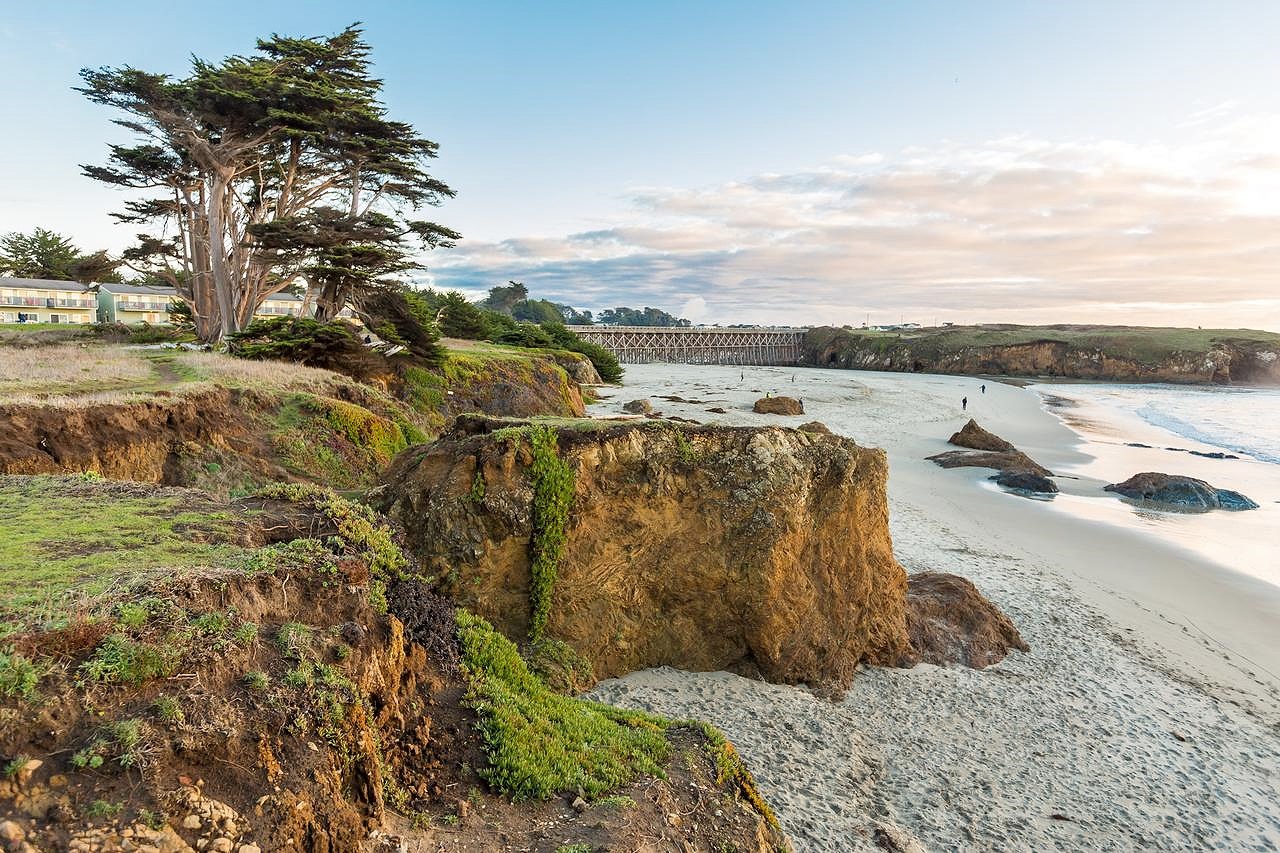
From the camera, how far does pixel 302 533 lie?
225 inches

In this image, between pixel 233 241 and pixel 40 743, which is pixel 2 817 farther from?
pixel 233 241

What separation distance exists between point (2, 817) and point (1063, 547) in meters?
20.1

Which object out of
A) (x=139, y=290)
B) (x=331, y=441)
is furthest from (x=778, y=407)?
(x=139, y=290)

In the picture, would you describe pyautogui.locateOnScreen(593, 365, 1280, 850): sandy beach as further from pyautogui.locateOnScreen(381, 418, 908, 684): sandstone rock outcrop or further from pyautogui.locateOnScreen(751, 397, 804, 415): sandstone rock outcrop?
pyautogui.locateOnScreen(751, 397, 804, 415): sandstone rock outcrop

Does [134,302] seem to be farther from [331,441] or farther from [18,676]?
[18,676]

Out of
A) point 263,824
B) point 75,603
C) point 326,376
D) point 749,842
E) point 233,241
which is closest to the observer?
point 263,824

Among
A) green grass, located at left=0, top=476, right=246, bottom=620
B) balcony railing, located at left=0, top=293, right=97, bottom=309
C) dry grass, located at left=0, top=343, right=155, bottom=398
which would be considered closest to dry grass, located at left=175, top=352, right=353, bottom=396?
dry grass, located at left=0, top=343, right=155, bottom=398

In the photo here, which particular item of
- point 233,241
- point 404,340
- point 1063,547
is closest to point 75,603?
point 1063,547

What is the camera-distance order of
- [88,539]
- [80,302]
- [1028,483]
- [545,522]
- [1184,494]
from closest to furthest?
[88,539] < [545,522] < [1184,494] < [1028,483] < [80,302]

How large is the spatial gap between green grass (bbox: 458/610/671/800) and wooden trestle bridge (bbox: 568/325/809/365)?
97424mm

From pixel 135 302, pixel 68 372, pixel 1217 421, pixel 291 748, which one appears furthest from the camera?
pixel 135 302

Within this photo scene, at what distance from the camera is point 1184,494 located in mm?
21531

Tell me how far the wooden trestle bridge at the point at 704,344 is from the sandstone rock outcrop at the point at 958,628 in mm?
92327

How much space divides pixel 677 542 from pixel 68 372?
592 inches
